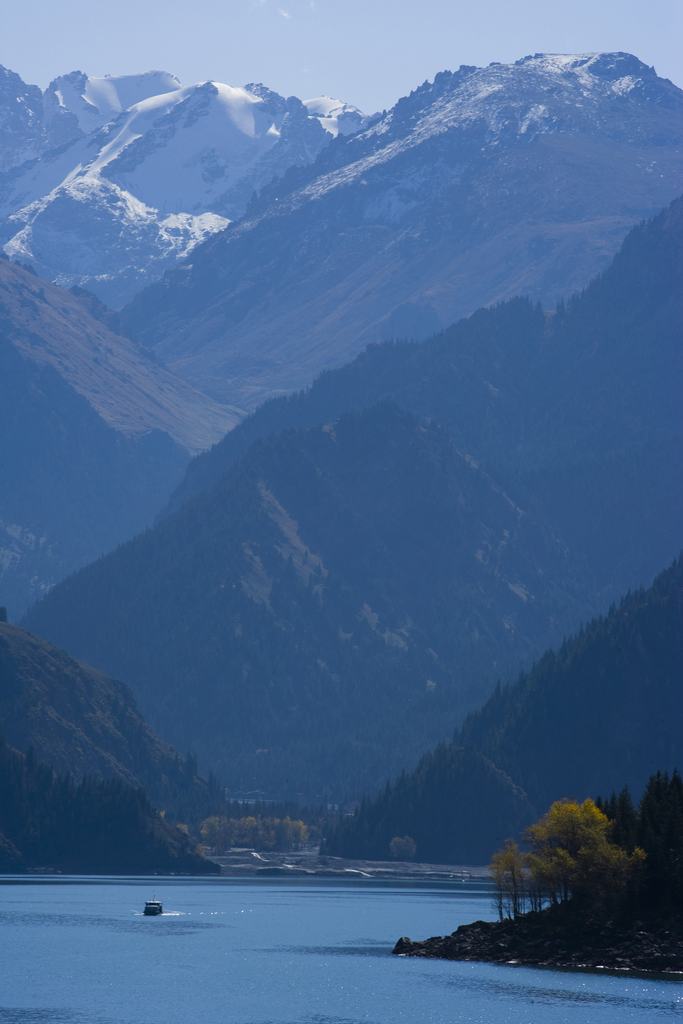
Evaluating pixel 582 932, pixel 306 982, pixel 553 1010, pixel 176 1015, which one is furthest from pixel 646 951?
pixel 176 1015

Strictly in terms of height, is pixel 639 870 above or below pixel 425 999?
above

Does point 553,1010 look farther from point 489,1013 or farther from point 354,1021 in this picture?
point 354,1021

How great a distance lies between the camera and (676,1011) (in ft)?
565

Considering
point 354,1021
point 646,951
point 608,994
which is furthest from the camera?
point 646,951

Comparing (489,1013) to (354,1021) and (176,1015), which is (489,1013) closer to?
(354,1021)

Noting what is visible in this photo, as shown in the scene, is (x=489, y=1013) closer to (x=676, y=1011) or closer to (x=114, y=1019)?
(x=676, y=1011)

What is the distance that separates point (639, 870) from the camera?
19988cm

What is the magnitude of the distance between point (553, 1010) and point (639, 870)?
3181cm

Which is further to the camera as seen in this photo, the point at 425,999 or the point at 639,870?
the point at 639,870

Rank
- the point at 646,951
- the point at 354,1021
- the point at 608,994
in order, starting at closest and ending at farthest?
the point at 354,1021 → the point at 608,994 → the point at 646,951

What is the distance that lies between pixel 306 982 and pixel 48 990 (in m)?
32.7

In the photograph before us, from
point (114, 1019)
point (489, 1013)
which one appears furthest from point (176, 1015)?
point (489, 1013)

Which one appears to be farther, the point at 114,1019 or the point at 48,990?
the point at 48,990

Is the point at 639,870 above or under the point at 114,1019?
above
